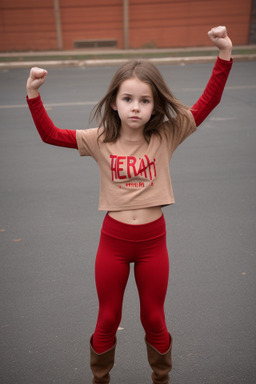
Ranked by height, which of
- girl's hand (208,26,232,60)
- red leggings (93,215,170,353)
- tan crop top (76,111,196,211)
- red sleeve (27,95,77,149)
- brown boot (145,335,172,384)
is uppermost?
girl's hand (208,26,232,60)

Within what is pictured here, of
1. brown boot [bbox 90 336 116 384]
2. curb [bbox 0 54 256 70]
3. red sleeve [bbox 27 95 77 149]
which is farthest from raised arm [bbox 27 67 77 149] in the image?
curb [bbox 0 54 256 70]

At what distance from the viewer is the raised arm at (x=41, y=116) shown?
1.79 metres

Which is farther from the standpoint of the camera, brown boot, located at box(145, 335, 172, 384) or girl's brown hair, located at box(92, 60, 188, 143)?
brown boot, located at box(145, 335, 172, 384)

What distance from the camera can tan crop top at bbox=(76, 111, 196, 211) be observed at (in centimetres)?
189

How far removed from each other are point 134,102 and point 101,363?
132cm

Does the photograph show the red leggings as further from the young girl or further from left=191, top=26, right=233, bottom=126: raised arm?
left=191, top=26, right=233, bottom=126: raised arm

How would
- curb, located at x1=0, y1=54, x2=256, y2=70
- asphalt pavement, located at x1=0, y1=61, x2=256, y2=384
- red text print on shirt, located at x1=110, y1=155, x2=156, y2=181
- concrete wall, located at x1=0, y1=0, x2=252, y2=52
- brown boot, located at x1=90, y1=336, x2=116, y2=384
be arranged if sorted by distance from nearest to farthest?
red text print on shirt, located at x1=110, y1=155, x2=156, y2=181 → brown boot, located at x1=90, y1=336, x2=116, y2=384 → asphalt pavement, located at x1=0, y1=61, x2=256, y2=384 → curb, located at x1=0, y1=54, x2=256, y2=70 → concrete wall, located at x1=0, y1=0, x2=252, y2=52

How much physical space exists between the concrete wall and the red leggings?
54.7 ft

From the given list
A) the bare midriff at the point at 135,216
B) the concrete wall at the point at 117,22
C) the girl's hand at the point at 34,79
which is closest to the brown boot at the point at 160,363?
the bare midriff at the point at 135,216

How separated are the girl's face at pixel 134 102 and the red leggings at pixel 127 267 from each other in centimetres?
49

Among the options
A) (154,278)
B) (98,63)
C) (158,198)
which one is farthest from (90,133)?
(98,63)

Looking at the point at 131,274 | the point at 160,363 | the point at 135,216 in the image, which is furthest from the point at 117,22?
the point at 160,363

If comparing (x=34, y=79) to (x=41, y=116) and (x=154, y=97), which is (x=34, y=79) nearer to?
(x=41, y=116)

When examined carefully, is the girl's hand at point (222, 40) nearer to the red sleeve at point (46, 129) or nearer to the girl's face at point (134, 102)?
the girl's face at point (134, 102)
